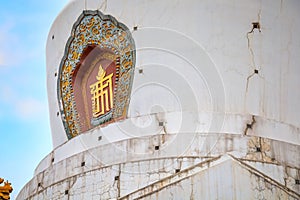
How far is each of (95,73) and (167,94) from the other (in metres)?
1.82

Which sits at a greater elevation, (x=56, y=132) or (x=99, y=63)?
(x=99, y=63)

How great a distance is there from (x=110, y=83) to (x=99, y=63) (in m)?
0.61

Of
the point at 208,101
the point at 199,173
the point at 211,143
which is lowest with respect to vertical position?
the point at 199,173

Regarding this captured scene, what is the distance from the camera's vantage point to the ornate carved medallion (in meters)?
14.0

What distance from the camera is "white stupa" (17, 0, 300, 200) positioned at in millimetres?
12438

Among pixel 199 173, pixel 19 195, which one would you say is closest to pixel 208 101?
pixel 199 173

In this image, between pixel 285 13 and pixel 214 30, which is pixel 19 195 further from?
pixel 285 13

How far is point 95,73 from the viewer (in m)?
14.7

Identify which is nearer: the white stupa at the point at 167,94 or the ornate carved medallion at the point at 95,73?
the white stupa at the point at 167,94

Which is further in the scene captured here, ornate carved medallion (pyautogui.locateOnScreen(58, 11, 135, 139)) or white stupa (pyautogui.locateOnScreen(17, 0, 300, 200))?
ornate carved medallion (pyautogui.locateOnScreen(58, 11, 135, 139))

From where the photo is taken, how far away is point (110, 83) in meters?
14.2

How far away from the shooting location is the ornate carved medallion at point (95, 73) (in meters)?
14.0

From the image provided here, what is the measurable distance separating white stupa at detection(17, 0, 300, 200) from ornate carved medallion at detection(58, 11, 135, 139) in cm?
2

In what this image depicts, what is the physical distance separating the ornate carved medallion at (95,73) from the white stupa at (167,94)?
0.02 m
